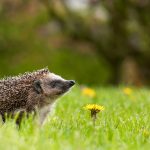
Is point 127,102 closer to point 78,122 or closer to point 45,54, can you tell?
point 78,122

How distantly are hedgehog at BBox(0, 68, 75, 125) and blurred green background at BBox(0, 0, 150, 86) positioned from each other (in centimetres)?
1158

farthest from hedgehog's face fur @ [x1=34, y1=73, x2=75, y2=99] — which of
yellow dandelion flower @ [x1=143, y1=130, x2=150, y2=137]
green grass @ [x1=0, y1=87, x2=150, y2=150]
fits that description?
yellow dandelion flower @ [x1=143, y1=130, x2=150, y2=137]

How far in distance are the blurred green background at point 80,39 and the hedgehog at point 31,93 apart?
11.6m

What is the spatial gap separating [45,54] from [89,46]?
1996 millimetres

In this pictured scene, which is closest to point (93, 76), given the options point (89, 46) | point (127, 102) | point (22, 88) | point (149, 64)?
point (89, 46)

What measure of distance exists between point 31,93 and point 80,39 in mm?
13828

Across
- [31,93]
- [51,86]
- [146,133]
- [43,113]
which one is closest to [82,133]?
[146,133]

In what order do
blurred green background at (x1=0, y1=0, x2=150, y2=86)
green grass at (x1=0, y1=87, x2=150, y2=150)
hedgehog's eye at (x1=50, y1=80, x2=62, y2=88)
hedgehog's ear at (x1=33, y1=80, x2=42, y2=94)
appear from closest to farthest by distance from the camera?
green grass at (x1=0, y1=87, x2=150, y2=150) → hedgehog's ear at (x1=33, y1=80, x2=42, y2=94) → hedgehog's eye at (x1=50, y1=80, x2=62, y2=88) → blurred green background at (x1=0, y1=0, x2=150, y2=86)

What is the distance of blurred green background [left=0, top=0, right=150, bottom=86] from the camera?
749 inches

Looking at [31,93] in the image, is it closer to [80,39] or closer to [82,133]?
[82,133]

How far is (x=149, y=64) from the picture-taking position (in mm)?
19844

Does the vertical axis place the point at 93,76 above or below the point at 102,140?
above

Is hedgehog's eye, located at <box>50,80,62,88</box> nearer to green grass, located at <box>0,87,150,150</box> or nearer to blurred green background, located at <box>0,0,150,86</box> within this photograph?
green grass, located at <box>0,87,150,150</box>

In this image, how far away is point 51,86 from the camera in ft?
22.9
